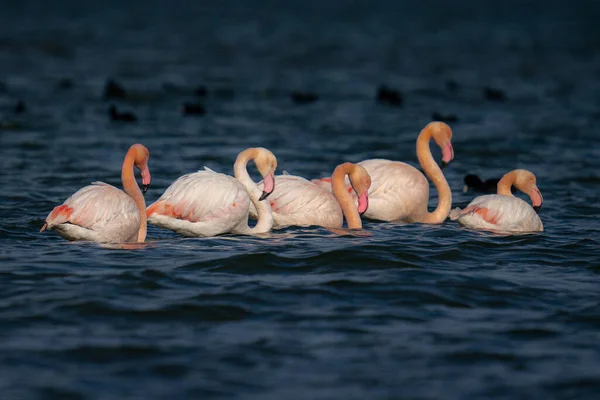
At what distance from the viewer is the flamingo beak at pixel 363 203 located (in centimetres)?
1123

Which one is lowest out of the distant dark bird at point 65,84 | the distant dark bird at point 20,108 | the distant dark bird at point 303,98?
the distant dark bird at point 20,108

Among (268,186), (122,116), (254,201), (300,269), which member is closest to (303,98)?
(122,116)

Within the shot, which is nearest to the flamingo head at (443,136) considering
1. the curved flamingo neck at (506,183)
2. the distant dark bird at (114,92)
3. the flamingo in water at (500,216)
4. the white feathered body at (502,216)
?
the curved flamingo neck at (506,183)

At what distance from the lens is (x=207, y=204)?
35.8ft

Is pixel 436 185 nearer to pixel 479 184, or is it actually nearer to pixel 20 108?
pixel 479 184

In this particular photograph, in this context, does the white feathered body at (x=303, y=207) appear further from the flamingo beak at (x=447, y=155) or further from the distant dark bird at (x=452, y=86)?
the distant dark bird at (x=452, y=86)

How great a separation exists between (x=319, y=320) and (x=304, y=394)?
1.47m

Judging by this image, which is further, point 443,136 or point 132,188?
point 443,136

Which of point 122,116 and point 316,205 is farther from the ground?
point 122,116

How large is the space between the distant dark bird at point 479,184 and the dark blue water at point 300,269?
7.6 inches

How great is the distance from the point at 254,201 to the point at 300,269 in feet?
6.68

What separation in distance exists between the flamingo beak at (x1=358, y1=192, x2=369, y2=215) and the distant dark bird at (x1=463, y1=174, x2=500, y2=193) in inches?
141

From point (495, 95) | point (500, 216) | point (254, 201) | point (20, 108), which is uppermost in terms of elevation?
point (495, 95)

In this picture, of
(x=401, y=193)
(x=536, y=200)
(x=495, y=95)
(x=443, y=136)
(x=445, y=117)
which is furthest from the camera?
(x=495, y=95)
